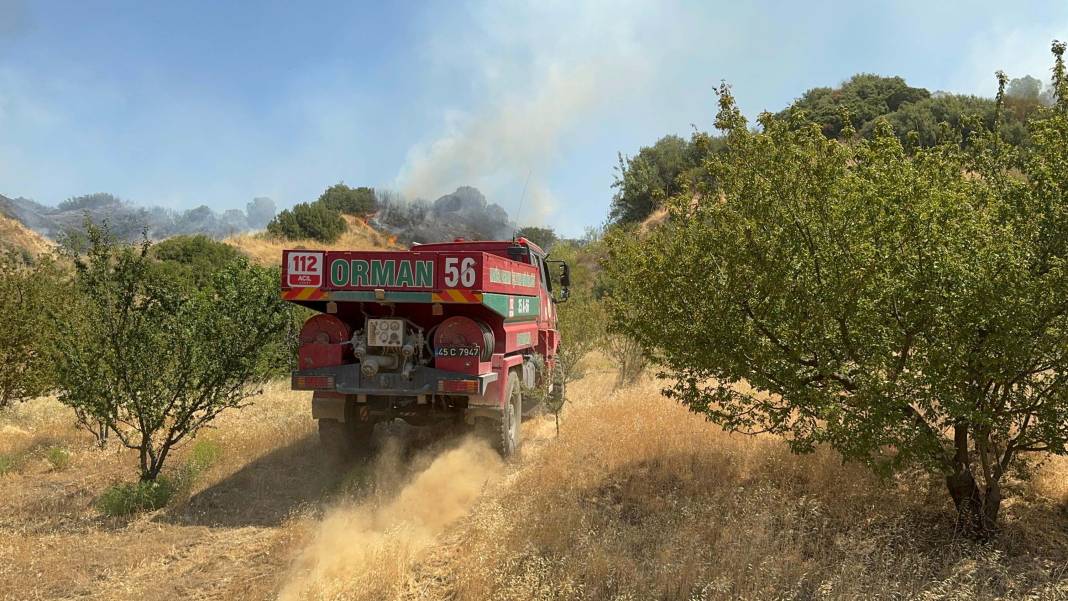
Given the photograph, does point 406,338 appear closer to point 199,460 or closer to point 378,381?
point 378,381

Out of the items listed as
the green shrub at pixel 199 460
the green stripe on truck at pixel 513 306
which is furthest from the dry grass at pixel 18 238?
the green stripe on truck at pixel 513 306

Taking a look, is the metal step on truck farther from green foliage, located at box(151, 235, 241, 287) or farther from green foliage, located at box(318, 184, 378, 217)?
green foliage, located at box(318, 184, 378, 217)

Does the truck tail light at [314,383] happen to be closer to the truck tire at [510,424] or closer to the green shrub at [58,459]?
the truck tire at [510,424]

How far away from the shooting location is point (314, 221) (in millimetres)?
46719

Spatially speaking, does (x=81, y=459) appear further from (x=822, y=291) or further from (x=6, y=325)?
(x=822, y=291)

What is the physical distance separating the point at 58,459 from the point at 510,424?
5.78 metres

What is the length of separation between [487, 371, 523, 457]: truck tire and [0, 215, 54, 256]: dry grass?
4461 centimetres

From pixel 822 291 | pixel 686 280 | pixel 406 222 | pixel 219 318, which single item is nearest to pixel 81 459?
pixel 219 318

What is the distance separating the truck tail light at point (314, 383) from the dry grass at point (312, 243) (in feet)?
98.6

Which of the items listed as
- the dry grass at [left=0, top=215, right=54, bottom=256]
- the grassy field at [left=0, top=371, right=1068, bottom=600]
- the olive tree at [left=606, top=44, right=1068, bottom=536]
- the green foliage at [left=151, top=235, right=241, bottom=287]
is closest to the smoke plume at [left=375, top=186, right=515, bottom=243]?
the green foliage at [left=151, top=235, right=241, bottom=287]

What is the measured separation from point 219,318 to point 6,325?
23.4 feet

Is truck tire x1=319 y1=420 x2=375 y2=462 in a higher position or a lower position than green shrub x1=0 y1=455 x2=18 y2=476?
higher

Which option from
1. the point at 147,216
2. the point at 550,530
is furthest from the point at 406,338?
the point at 147,216

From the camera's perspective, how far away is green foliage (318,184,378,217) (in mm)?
54219
